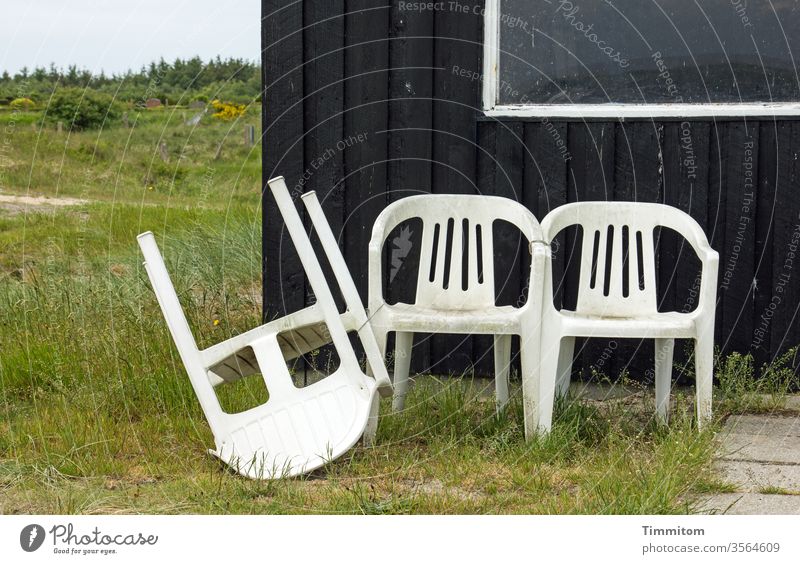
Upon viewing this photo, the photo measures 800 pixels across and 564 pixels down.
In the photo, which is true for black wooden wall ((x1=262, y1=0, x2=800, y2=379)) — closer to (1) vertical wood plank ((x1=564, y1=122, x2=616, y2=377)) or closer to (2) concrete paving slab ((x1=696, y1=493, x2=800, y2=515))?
(1) vertical wood plank ((x1=564, y1=122, x2=616, y2=377))

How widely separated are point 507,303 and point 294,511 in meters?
1.83

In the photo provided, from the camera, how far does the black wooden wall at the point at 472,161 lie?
13.5ft

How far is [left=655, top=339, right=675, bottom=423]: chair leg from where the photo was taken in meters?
3.64

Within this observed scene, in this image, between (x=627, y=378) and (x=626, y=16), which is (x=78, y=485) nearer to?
(x=627, y=378)

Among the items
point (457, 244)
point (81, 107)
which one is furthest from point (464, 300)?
point (81, 107)

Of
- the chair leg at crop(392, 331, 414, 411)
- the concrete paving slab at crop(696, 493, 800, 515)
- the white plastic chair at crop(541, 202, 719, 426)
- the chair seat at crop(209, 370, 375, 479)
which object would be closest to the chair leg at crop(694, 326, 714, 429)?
the white plastic chair at crop(541, 202, 719, 426)

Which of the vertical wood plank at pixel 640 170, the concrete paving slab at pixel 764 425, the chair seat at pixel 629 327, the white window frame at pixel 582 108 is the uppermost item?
the white window frame at pixel 582 108

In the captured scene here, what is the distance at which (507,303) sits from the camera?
14.0ft

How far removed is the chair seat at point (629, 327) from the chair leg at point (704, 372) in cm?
6

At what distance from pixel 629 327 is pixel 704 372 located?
346mm

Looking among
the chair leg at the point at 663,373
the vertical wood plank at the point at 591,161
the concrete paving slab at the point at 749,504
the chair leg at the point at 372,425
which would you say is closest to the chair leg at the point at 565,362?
the chair leg at the point at 663,373

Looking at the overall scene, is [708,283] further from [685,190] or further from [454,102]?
[454,102]

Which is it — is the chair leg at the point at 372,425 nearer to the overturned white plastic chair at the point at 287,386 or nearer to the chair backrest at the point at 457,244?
the overturned white plastic chair at the point at 287,386

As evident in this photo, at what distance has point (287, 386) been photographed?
328 cm
